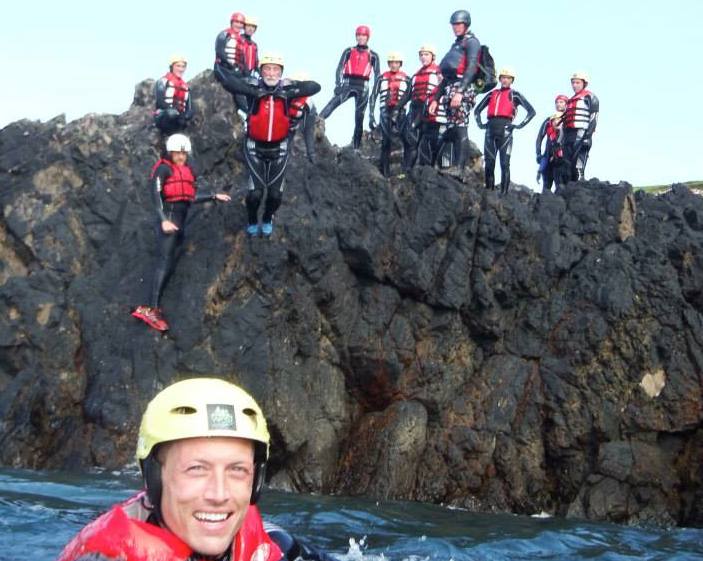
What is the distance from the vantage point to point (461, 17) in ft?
49.2

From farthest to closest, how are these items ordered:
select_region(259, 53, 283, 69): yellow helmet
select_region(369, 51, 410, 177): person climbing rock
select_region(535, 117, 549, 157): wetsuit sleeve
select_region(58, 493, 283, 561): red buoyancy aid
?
select_region(535, 117, 549, 157): wetsuit sleeve
select_region(369, 51, 410, 177): person climbing rock
select_region(259, 53, 283, 69): yellow helmet
select_region(58, 493, 283, 561): red buoyancy aid

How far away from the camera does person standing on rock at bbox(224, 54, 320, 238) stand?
40.9 feet

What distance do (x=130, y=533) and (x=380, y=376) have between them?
947 centimetres

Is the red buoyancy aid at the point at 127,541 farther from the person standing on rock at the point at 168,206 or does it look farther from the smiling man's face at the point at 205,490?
the person standing on rock at the point at 168,206

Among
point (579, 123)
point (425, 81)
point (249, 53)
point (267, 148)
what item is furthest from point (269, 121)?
point (579, 123)

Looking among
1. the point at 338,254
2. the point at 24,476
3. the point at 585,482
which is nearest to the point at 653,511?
the point at 585,482

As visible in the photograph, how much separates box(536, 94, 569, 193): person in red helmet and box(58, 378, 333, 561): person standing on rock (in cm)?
1427

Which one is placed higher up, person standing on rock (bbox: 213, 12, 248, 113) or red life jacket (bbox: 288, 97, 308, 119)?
person standing on rock (bbox: 213, 12, 248, 113)

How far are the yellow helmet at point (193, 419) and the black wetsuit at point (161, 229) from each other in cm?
901

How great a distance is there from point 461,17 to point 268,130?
4322 mm

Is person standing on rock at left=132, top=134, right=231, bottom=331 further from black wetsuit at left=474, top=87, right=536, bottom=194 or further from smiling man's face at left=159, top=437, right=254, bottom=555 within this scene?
smiling man's face at left=159, top=437, right=254, bottom=555

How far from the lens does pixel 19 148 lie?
1459 centimetres

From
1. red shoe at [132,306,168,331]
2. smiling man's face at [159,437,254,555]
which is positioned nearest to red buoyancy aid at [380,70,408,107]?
red shoe at [132,306,168,331]

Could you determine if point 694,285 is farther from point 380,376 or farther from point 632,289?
point 380,376
